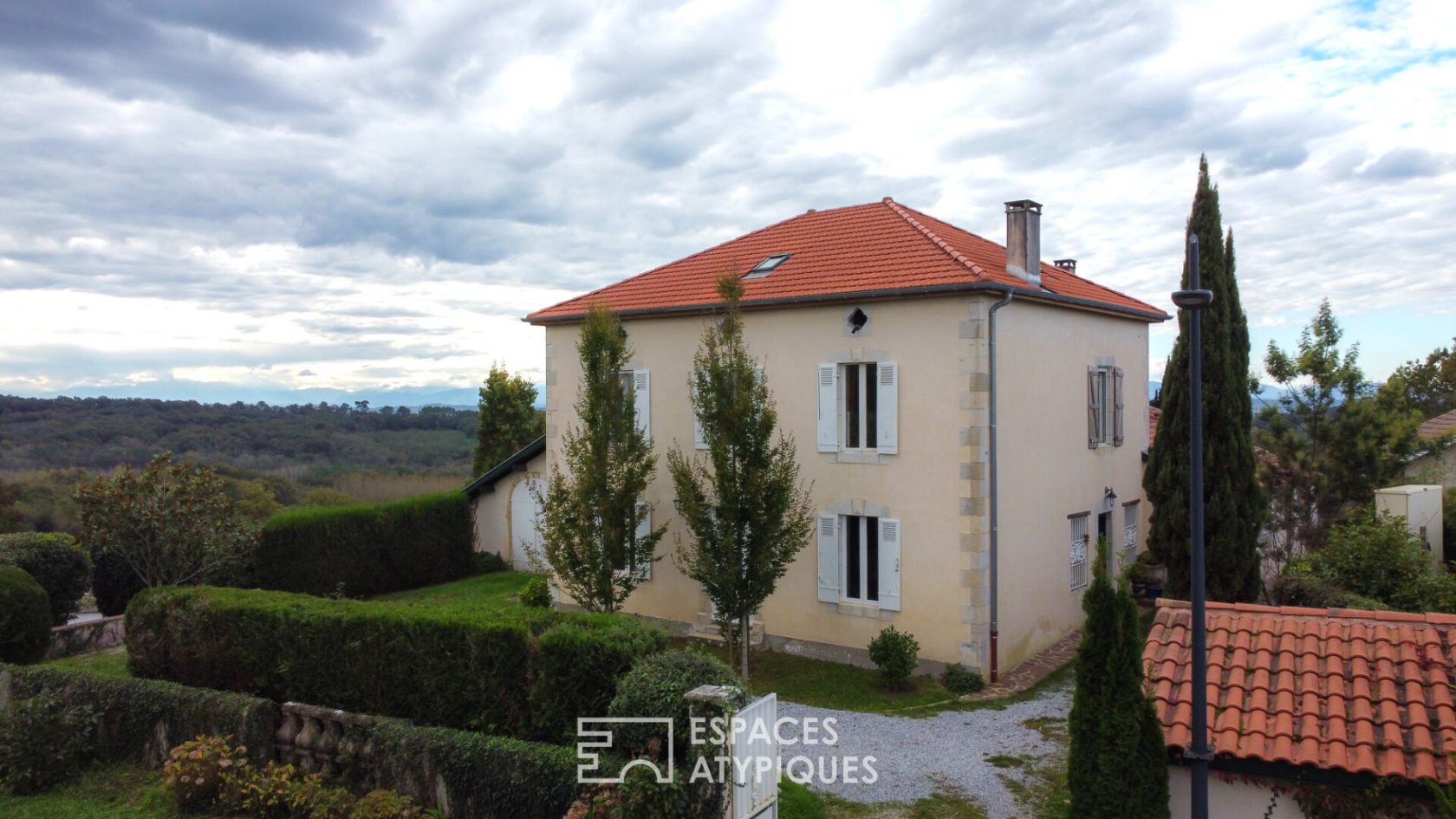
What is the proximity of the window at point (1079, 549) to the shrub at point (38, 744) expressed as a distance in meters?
14.8

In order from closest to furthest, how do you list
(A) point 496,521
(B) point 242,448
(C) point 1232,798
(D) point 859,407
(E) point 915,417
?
(C) point 1232,798 < (E) point 915,417 < (D) point 859,407 < (A) point 496,521 < (B) point 242,448

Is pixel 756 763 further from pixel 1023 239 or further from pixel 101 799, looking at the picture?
pixel 1023 239

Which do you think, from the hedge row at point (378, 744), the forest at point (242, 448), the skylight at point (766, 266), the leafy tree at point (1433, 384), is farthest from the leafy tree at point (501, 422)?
the leafy tree at point (1433, 384)

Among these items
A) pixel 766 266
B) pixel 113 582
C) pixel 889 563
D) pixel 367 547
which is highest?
pixel 766 266

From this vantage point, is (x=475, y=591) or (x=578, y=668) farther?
(x=475, y=591)

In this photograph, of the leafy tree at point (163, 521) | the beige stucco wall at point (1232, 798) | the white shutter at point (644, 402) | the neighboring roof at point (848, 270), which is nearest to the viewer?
the beige stucco wall at point (1232, 798)

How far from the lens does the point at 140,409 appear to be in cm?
5475

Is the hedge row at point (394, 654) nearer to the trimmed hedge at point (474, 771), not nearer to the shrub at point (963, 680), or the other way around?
the trimmed hedge at point (474, 771)

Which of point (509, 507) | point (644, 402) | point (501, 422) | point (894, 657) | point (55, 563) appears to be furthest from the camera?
point (501, 422)

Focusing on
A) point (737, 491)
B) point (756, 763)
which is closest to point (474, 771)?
point (756, 763)

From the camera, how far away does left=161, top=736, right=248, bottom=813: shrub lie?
977 cm

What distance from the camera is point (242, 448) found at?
49.8 m

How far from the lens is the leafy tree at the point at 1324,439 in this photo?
15414mm

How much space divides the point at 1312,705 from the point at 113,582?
19445 mm
